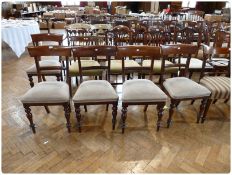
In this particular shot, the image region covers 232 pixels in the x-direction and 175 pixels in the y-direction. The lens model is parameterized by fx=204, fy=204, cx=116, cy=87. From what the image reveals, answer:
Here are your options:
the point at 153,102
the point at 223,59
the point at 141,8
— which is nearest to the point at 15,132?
the point at 153,102

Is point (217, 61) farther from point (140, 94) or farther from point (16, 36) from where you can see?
point (16, 36)

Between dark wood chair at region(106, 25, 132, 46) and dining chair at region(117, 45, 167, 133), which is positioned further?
dark wood chair at region(106, 25, 132, 46)

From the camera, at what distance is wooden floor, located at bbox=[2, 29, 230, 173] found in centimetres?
171

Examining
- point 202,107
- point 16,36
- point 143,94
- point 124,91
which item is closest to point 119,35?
point 124,91

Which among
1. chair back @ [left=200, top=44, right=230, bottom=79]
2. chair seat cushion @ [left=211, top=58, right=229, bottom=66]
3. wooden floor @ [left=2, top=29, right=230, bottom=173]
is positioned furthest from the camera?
chair seat cushion @ [left=211, top=58, right=229, bottom=66]

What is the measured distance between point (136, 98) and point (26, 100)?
0.98 metres

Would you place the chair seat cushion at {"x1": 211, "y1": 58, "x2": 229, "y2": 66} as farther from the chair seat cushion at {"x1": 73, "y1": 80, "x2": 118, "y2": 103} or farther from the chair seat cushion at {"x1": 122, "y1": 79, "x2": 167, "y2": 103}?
the chair seat cushion at {"x1": 73, "y1": 80, "x2": 118, "y2": 103}

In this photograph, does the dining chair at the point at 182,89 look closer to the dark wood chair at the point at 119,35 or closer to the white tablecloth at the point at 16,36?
the dark wood chair at the point at 119,35

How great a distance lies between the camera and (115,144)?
1.94 m

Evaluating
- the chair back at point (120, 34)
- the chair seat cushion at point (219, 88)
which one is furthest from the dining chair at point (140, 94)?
the chair back at point (120, 34)

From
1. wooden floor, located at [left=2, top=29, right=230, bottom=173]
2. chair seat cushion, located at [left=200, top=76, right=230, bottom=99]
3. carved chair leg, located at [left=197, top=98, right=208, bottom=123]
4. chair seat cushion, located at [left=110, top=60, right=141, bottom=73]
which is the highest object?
chair seat cushion, located at [left=110, top=60, right=141, bottom=73]

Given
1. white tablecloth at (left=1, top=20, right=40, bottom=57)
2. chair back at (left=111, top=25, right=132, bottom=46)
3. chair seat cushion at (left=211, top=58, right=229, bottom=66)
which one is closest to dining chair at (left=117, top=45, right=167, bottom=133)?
chair back at (left=111, top=25, right=132, bottom=46)

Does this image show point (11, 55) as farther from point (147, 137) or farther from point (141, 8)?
point (141, 8)

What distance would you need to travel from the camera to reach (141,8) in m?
11.3
